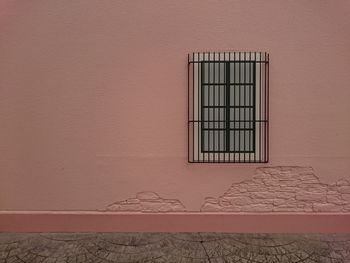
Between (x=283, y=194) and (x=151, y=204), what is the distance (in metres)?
1.57

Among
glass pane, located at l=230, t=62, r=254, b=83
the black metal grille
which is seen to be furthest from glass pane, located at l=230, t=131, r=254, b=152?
glass pane, located at l=230, t=62, r=254, b=83

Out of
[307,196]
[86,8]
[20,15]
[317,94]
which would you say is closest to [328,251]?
[307,196]

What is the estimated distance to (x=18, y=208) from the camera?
3.99 meters

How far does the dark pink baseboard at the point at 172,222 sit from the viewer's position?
3891 mm

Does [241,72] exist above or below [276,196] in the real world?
above

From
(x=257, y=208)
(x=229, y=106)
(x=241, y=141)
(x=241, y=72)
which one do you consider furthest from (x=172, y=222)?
(x=241, y=72)

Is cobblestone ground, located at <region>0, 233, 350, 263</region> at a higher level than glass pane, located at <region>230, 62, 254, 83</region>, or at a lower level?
lower

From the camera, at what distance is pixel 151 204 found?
3949 mm

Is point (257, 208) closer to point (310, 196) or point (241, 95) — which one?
point (310, 196)

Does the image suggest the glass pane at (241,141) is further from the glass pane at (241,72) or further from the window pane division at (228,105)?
Answer: the glass pane at (241,72)

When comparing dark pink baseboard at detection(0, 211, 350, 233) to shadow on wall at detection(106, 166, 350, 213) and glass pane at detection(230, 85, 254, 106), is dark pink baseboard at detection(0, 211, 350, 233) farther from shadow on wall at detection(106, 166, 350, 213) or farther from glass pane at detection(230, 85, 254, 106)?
glass pane at detection(230, 85, 254, 106)

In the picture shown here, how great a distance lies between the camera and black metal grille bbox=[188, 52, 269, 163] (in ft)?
12.7

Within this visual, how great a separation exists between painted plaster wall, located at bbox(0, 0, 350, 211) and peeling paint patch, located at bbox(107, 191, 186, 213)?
7 centimetres

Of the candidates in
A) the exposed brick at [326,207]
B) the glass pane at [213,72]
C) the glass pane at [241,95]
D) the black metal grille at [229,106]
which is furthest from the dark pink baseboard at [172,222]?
the glass pane at [213,72]
